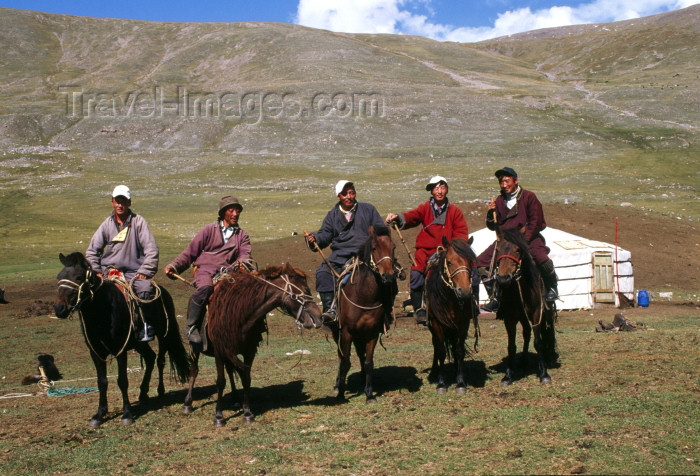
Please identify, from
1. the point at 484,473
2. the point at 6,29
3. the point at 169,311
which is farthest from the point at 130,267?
the point at 6,29

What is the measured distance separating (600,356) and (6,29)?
149401 mm

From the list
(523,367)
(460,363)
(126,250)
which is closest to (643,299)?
(523,367)

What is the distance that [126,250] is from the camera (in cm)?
904

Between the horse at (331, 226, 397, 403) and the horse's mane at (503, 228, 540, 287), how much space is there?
4.88ft

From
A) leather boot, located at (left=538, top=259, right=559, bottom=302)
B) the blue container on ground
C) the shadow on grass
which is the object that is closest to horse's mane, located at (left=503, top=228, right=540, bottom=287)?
leather boot, located at (left=538, top=259, right=559, bottom=302)

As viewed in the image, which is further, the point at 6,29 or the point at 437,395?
the point at 6,29

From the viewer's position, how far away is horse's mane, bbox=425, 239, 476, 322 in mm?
8367

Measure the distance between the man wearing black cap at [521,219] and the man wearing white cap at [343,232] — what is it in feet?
5.15

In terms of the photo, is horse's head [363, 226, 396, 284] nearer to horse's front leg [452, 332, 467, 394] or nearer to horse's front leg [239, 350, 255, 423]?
horse's front leg [452, 332, 467, 394]

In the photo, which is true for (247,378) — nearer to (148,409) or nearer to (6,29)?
(148,409)

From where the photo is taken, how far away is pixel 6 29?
135000mm

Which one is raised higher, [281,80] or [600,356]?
[281,80]

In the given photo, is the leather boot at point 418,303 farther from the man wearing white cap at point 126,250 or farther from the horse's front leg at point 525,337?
the man wearing white cap at point 126,250

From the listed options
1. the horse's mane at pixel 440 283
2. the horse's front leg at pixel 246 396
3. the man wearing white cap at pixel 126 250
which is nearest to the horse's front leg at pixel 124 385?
the man wearing white cap at pixel 126 250
